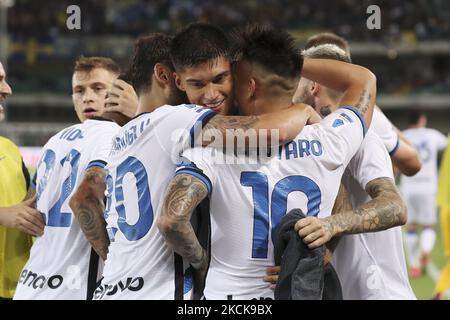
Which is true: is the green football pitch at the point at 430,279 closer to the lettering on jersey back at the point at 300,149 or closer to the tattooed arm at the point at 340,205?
the tattooed arm at the point at 340,205

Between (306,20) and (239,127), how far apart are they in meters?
26.6

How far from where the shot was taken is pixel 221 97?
3.29m

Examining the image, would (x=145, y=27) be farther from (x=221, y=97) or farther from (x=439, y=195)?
(x=221, y=97)

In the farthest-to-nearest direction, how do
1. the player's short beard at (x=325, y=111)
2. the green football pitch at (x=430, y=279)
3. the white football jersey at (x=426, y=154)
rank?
the white football jersey at (x=426, y=154), the green football pitch at (x=430, y=279), the player's short beard at (x=325, y=111)

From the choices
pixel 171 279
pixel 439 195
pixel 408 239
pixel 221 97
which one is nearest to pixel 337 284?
pixel 171 279

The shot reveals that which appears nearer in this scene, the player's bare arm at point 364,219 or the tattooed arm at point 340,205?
the player's bare arm at point 364,219

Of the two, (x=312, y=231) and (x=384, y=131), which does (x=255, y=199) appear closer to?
(x=312, y=231)

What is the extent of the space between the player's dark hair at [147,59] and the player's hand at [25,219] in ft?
3.26

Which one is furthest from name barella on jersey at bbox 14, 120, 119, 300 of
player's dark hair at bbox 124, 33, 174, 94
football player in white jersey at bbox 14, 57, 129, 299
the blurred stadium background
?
the blurred stadium background

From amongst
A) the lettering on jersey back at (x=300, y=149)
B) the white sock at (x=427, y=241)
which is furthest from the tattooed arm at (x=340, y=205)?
the white sock at (x=427, y=241)

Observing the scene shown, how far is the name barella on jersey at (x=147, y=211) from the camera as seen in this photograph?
10.3ft

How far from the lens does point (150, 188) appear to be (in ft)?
10.5

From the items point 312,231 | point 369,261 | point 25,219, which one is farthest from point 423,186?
point 312,231

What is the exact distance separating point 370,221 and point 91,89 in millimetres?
2016
